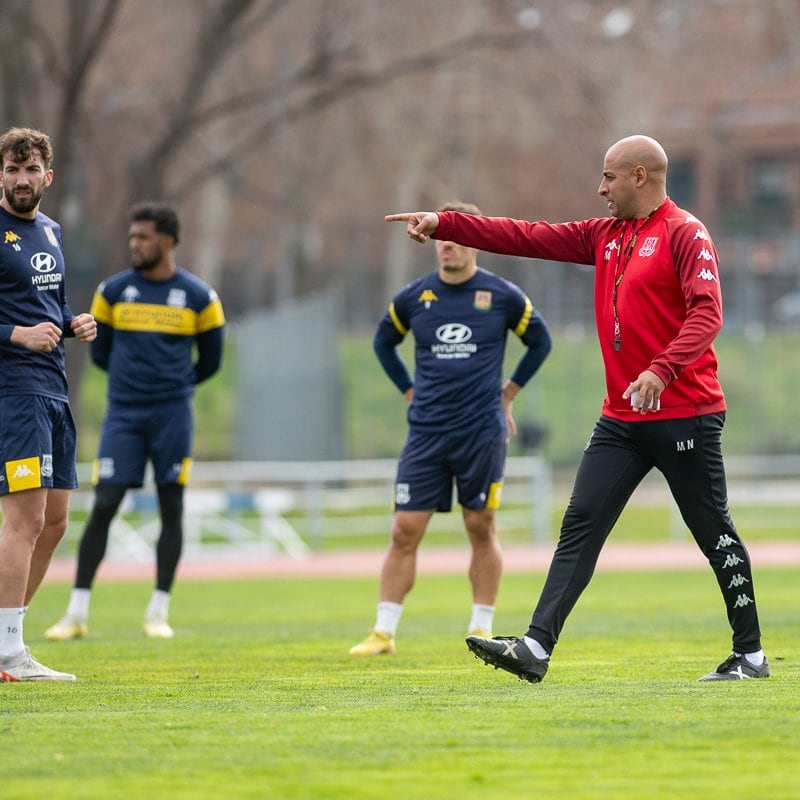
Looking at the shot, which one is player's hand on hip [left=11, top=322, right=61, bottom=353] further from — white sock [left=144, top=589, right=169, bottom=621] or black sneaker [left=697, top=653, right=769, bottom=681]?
white sock [left=144, top=589, right=169, bottom=621]

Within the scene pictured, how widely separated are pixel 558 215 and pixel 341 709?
49401 millimetres

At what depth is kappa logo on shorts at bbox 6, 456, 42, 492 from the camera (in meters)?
7.35

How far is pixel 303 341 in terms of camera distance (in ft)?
95.4

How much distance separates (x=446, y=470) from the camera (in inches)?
373

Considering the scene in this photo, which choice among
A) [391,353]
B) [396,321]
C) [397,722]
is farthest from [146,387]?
[397,722]

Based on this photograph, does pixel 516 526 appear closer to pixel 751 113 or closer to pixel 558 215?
pixel 558 215

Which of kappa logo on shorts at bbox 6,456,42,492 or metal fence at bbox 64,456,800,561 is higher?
kappa logo on shorts at bbox 6,456,42,492

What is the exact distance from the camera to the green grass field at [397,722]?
15.8ft

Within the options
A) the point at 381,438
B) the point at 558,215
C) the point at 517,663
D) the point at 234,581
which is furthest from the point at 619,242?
the point at 558,215

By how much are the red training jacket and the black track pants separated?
100mm

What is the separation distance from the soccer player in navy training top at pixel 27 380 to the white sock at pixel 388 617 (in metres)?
2.09

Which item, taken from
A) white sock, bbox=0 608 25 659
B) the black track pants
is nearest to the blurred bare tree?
white sock, bbox=0 608 25 659

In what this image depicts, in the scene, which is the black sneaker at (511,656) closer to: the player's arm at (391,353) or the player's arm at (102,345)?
the player's arm at (391,353)

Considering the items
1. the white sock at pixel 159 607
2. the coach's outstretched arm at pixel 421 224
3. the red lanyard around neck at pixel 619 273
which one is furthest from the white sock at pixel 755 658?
the white sock at pixel 159 607
